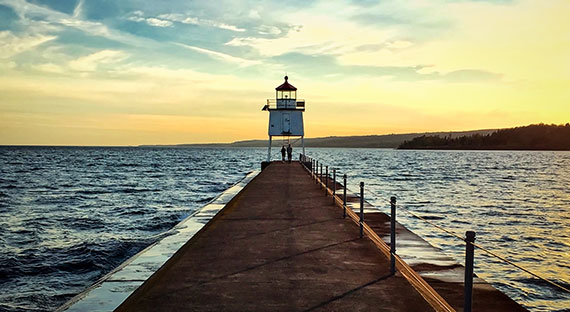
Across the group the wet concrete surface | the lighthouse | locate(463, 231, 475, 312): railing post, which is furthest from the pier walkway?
the lighthouse

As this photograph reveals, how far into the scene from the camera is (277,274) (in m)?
7.57

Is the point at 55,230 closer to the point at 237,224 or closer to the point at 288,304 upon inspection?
the point at 237,224

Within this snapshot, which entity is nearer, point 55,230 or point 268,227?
point 268,227

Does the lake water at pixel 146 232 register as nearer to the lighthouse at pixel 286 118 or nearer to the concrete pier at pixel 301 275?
the concrete pier at pixel 301 275

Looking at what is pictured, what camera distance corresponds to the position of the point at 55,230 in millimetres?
19391

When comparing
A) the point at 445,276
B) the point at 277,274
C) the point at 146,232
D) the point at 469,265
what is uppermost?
the point at 469,265

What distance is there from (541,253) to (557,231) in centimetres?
540

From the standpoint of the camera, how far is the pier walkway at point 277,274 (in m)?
6.21

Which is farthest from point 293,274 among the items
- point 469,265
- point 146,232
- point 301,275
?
point 146,232

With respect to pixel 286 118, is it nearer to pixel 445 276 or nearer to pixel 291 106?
pixel 291 106

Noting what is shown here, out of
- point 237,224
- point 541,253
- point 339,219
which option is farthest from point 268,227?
point 541,253

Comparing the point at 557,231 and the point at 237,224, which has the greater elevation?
the point at 237,224

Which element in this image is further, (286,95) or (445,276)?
(286,95)

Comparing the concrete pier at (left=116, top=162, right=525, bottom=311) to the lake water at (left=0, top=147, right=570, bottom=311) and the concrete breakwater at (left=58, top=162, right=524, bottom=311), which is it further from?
the lake water at (left=0, top=147, right=570, bottom=311)
